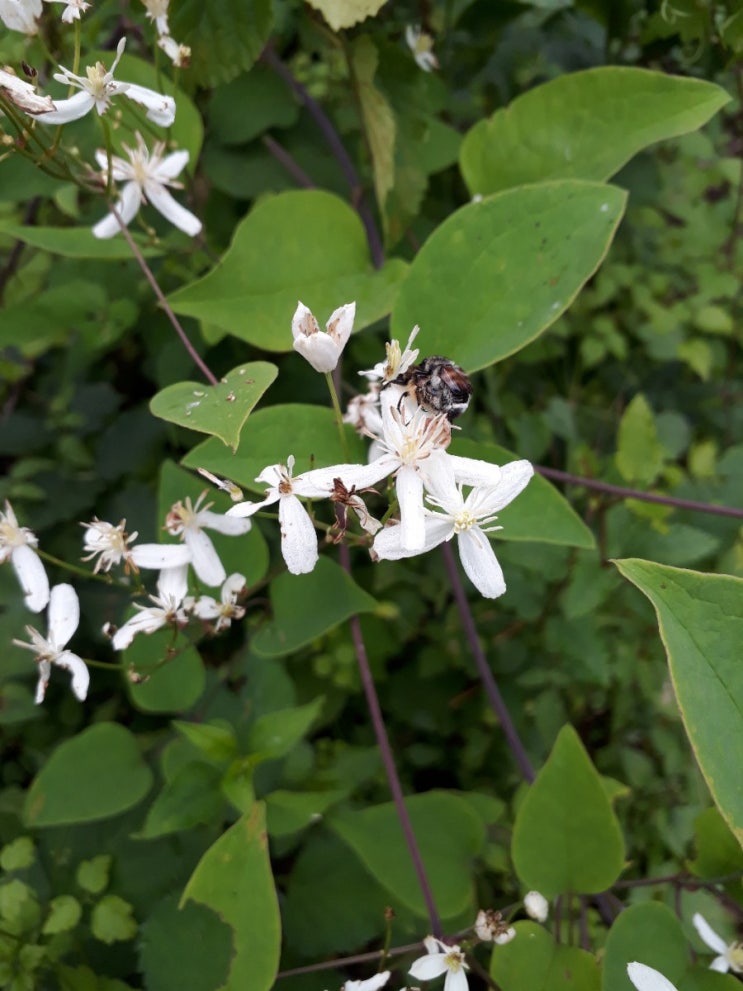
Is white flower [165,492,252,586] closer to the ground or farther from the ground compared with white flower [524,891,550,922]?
farther from the ground

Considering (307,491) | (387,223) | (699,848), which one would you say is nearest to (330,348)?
(307,491)

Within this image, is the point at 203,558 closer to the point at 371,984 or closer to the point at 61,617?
the point at 61,617

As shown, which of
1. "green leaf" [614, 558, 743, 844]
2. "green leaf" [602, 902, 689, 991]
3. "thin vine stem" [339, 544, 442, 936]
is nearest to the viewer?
"green leaf" [614, 558, 743, 844]

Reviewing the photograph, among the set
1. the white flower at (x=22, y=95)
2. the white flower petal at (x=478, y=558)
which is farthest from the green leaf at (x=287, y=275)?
the white flower petal at (x=478, y=558)

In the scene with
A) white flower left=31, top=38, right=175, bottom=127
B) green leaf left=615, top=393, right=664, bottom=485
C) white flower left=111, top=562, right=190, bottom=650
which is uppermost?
white flower left=31, top=38, right=175, bottom=127

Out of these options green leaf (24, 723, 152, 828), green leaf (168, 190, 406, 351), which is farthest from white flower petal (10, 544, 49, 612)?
green leaf (168, 190, 406, 351)

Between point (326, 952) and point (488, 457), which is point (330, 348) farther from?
point (326, 952)

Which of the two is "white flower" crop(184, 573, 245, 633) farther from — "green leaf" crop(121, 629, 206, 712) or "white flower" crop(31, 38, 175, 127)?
"white flower" crop(31, 38, 175, 127)

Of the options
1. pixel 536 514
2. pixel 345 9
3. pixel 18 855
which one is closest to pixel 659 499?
pixel 536 514
